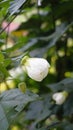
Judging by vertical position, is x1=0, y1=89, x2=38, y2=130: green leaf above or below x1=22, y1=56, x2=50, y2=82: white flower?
below

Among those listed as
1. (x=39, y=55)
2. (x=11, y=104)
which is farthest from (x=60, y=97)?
(x=11, y=104)

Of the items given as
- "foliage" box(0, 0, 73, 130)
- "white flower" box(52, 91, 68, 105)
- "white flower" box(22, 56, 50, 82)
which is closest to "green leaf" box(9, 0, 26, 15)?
"foliage" box(0, 0, 73, 130)

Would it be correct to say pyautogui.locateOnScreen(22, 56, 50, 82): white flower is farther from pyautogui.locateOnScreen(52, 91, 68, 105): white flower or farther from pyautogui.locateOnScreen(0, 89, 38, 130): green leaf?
pyautogui.locateOnScreen(52, 91, 68, 105): white flower

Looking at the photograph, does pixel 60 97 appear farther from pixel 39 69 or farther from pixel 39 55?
pixel 39 69

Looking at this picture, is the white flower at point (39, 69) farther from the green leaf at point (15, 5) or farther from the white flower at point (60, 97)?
the white flower at point (60, 97)

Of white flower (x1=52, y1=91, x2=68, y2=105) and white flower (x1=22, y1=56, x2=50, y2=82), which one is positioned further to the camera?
white flower (x1=52, y1=91, x2=68, y2=105)

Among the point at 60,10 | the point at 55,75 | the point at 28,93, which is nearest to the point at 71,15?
the point at 60,10
